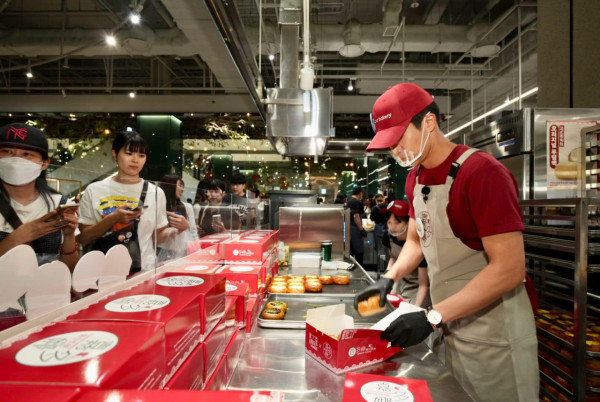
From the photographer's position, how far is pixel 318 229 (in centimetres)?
354

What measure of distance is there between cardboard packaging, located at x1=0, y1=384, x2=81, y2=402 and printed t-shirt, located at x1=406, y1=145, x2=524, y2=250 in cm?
133

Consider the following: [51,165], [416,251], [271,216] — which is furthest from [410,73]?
[51,165]

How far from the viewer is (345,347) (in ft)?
3.77

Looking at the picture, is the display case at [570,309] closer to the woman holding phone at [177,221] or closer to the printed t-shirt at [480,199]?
the printed t-shirt at [480,199]

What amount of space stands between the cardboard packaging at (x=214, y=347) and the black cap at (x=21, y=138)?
30.9 inches

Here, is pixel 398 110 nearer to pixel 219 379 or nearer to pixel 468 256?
pixel 468 256

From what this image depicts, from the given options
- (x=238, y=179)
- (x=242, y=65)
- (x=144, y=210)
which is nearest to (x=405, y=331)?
(x=144, y=210)

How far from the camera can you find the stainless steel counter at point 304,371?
3.53ft

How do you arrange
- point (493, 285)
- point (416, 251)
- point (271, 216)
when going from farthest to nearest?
1. point (271, 216)
2. point (416, 251)
3. point (493, 285)

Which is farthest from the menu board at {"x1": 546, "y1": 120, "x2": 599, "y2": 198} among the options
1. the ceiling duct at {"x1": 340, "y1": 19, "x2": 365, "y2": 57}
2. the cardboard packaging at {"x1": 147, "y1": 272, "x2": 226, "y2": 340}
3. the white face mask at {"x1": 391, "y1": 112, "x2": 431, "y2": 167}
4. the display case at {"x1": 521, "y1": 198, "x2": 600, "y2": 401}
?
the ceiling duct at {"x1": 340, "y1": 19, "x2": 365, "y2": 57}

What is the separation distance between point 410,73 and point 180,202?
6697 millimetres

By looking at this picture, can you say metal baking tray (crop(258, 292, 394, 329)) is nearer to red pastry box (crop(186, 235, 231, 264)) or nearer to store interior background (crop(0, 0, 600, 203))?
red pastry box (crop(186, 235, 231, 264))

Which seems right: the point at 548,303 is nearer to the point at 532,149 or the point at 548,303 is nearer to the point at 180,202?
the point at 532,149

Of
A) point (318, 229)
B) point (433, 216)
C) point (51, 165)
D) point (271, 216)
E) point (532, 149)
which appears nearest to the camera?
point (51, 165)
